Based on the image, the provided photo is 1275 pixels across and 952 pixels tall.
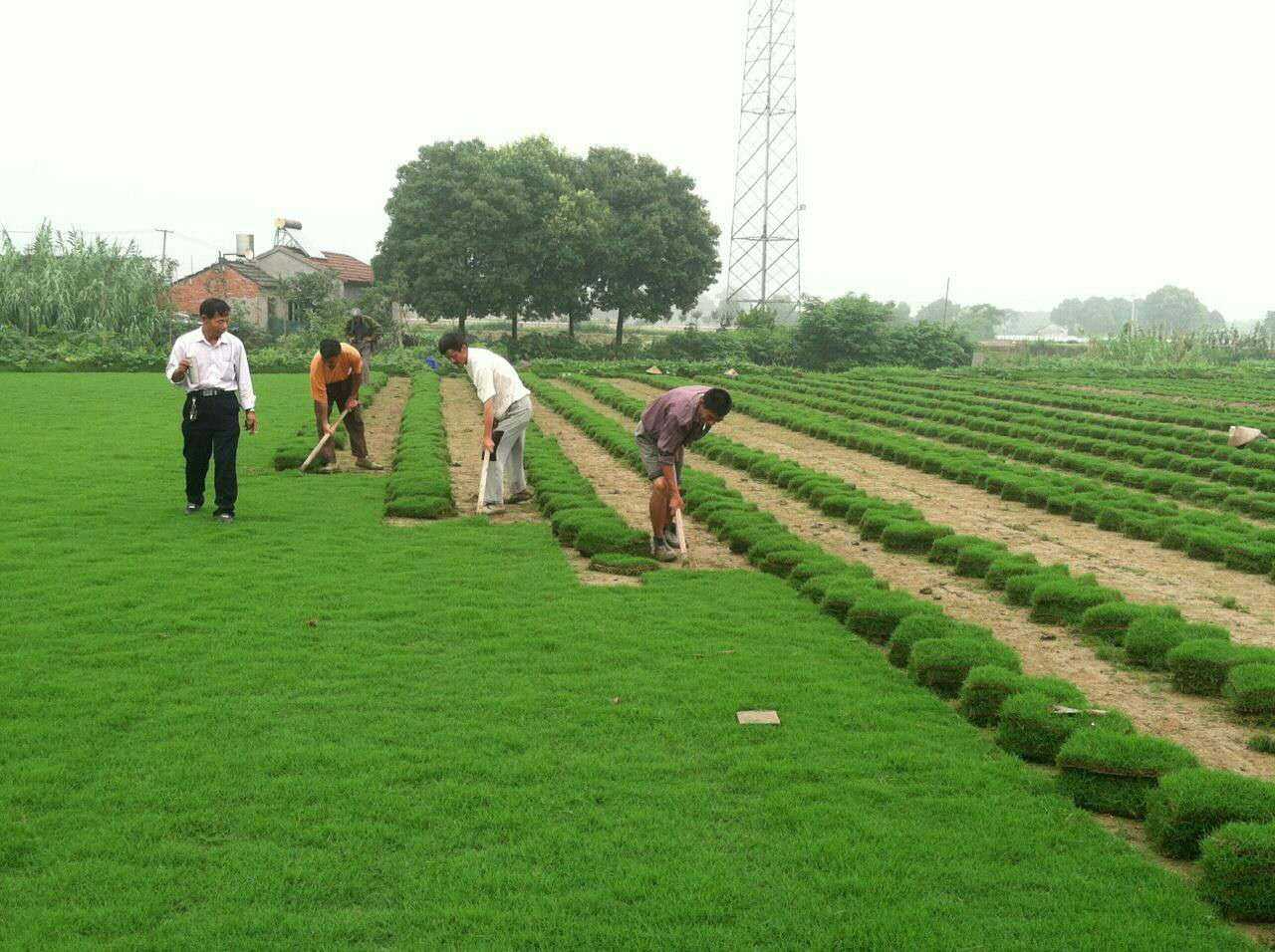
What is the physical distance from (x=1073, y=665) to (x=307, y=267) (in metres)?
61.7

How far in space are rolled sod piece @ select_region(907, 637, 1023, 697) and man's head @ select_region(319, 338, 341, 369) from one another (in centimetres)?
966

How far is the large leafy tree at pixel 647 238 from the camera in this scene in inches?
2343

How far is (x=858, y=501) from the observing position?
45.4 ft

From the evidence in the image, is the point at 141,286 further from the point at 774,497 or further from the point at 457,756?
the point at 457,756

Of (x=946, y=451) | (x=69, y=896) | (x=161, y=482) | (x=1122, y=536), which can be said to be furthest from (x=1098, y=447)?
(x=69, y=896)

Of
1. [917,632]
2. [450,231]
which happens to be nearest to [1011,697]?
[917,632]

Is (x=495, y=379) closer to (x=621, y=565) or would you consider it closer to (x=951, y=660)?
(x=621, y=565)

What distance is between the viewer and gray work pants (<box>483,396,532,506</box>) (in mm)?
12938

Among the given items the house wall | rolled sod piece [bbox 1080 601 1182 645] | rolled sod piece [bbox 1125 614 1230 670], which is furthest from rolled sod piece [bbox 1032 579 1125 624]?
the house wall

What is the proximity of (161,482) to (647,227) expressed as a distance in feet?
153

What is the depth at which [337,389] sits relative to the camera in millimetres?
15984

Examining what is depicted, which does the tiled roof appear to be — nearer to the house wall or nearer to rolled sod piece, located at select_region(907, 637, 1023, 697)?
the house wall

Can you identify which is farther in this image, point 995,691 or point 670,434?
point 670,434

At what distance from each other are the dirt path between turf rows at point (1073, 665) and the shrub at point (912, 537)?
0.18 meters
